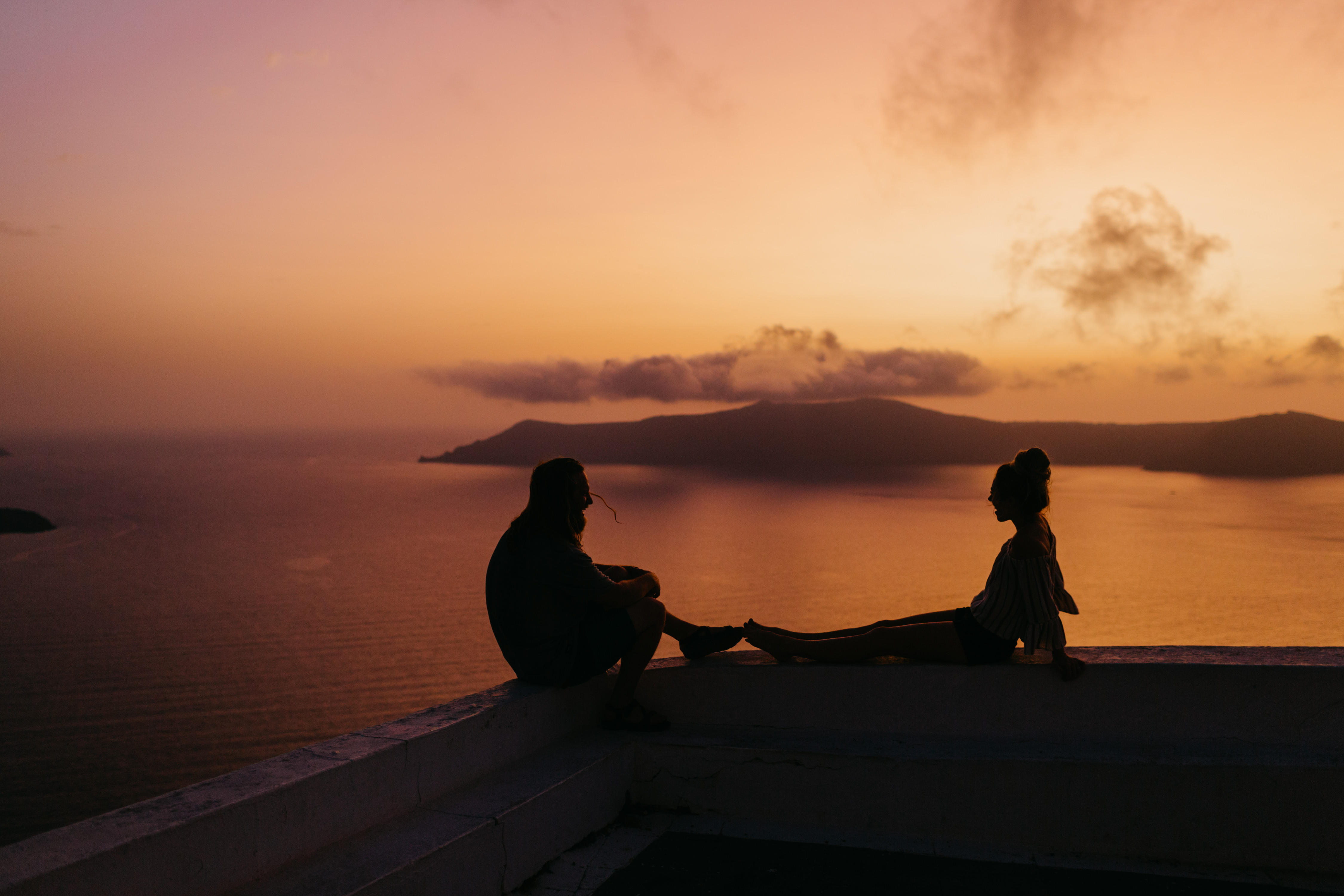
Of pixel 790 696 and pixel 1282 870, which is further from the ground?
pixel 790 696

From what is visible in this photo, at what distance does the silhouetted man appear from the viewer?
338cm

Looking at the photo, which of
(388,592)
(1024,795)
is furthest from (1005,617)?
(388,592)

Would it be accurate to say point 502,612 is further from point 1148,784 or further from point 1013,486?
point 1148,784

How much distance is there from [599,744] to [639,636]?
0.48 m

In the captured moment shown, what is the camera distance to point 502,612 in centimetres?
345

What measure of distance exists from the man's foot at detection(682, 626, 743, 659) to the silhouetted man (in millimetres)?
267

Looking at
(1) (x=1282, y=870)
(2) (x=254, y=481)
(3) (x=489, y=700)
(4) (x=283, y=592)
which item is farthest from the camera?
(2) (x=254, y=481)

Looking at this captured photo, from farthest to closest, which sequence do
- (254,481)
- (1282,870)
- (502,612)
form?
(254,481)
(502,612)
(1282,870)

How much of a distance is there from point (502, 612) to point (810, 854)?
5.11 feet

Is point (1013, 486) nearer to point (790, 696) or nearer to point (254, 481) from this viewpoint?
point (790, 696)

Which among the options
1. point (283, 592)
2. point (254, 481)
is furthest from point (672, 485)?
point (283, 592)

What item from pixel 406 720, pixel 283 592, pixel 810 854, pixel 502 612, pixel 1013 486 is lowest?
pixel 283 592

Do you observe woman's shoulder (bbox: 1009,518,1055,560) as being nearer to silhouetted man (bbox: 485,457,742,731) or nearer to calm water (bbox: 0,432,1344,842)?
silhouetted man (bbox: 485,457,742,731)

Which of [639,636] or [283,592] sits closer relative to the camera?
[639,636]
